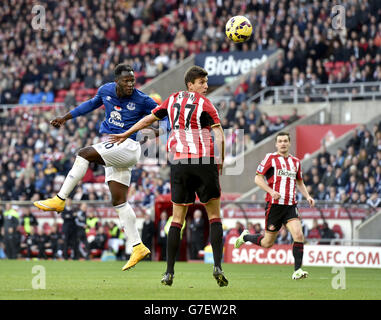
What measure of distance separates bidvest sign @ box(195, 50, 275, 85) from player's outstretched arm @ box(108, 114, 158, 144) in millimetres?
19169

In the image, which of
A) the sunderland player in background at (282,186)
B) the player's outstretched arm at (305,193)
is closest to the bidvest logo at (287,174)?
the sunderland player in background at (282,186)

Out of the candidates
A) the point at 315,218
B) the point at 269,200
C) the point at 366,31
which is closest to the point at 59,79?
the point at 366,31

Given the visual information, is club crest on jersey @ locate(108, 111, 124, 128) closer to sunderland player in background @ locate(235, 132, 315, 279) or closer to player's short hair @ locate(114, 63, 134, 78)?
player's short hair @ locate(114, 63, 134, 78)

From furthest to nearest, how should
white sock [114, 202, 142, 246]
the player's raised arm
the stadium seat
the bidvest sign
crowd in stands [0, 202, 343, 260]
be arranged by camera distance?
the bidvest sign, crowd in stands [0, 202, 343, 260], the stadium seat, white sock [114, 202, 142, 246], the player's raised arm

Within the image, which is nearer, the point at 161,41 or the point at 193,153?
the point at 193,153

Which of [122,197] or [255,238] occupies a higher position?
[122,197]

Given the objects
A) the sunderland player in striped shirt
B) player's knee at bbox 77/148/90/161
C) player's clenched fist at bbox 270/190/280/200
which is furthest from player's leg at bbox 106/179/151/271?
player's clenched fist at bbox 270/190/280/200

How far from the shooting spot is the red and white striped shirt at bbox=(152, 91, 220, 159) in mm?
9781

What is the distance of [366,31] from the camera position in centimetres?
2656

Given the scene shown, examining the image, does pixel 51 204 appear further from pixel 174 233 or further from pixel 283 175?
pixel 283 175

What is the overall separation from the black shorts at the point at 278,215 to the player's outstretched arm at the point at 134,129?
3.32 metres

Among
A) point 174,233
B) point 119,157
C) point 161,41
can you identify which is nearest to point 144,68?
point 161,41

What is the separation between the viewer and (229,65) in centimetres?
3025

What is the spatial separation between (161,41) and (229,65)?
414 cm
